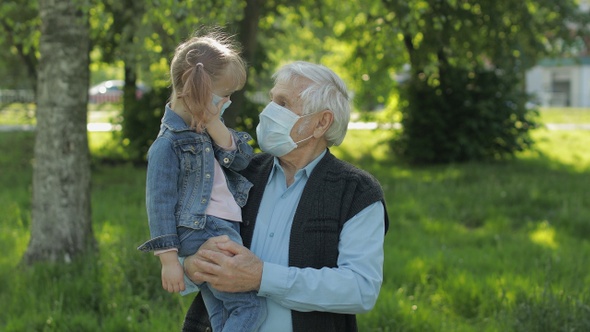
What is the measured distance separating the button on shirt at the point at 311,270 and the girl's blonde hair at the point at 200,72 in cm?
42

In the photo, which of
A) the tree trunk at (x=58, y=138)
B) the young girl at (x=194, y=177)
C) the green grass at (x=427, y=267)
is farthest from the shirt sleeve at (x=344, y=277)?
the tree trunk at (x=58, y=138)

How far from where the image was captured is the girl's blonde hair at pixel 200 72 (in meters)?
2.58

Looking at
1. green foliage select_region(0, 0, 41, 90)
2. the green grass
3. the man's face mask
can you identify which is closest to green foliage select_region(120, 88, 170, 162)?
green foliage select_region(0, 0, 41, 90)

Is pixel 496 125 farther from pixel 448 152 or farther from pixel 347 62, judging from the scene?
pixel 347 62

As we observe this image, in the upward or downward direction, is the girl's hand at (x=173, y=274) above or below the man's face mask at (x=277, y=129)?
below

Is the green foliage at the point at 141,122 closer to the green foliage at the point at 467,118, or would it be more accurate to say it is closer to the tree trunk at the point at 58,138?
the green foliage at the point at 467,118

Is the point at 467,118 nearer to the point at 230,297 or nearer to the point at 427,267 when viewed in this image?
the point at 427,267

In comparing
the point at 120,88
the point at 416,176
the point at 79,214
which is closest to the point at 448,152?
the point at 416,176

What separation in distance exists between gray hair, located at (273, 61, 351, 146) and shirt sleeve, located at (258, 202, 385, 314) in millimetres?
370

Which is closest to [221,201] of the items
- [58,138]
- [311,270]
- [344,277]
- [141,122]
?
[311,270]

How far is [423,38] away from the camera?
1282cm

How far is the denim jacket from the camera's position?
259 cm

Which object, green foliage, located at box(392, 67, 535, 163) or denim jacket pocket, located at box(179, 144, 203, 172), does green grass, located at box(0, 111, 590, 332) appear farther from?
green foliage, located at box(392, 67, 535, 163)

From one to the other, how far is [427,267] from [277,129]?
3.61 m
